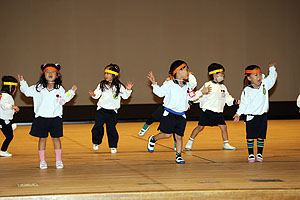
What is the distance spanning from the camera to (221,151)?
730cm

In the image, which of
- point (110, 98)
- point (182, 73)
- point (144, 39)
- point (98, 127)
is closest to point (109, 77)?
point (110, 98)

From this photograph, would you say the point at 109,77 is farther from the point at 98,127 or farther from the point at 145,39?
the point at 145,39

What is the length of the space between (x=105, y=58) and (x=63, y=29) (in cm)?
141

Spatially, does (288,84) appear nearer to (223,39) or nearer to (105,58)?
(223,39)

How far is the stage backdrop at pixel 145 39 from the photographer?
1373 cm

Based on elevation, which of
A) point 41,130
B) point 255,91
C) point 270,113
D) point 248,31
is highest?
point 248,31

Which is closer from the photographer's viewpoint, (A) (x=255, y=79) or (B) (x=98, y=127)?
(A) (x=255, y=79)

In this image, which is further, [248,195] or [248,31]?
[248,31]

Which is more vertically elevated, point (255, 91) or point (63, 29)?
point (63, 29)

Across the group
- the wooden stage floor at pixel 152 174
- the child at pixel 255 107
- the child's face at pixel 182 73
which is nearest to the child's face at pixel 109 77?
the wooden stage floor at pixel 152 174

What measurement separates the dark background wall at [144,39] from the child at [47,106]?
8.13 meters

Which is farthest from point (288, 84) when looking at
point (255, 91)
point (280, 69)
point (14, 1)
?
point (255, 91)

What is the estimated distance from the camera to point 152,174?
523 centimetres

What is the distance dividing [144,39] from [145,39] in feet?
0.11
